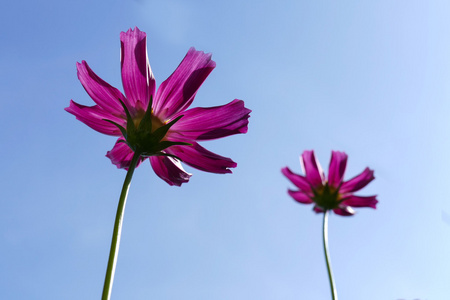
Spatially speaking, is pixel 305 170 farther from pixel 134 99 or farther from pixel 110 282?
pixel 110 282

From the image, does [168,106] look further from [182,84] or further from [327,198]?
[327,198]

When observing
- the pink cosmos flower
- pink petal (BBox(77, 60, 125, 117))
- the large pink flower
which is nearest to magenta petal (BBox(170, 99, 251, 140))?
the large pink flower

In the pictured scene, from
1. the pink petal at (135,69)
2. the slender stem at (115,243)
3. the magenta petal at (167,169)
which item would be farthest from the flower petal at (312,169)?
the slender stem at (115,243)

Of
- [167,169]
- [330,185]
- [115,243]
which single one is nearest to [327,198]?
[330,185]

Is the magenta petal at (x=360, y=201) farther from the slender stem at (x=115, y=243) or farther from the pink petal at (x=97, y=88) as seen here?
the slender stem at (x=115, y=243)

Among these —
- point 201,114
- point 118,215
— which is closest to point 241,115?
point 201,114

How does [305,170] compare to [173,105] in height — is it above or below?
above
